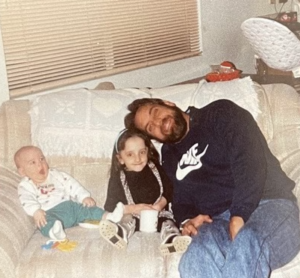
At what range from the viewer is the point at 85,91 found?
108 inches

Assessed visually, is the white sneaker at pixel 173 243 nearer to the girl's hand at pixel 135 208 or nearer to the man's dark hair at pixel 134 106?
the girl's hand at pixel 135 208

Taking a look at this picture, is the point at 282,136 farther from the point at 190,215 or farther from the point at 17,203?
the point at 17,203

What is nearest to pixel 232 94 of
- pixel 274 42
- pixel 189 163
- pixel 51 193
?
pixel 274 42

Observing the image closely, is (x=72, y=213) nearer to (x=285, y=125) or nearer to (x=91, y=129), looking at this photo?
(x=91, y=129)

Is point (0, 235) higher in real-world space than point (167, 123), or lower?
lower

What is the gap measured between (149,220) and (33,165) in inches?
23.5

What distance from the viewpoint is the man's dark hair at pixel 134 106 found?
8.13 ft

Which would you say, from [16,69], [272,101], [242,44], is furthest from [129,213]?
[242,44]

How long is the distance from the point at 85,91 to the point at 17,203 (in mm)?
640

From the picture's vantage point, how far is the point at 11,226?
229 cm

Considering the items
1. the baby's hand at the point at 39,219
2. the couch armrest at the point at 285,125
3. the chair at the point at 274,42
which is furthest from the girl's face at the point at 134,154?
the chair at the point at 274,42

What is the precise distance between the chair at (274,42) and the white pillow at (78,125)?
2.36 feet

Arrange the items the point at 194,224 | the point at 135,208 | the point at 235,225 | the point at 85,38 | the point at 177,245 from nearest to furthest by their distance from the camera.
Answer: the point at 235,225
the point at 177,245
the point at 194,224
the point at 135,208
the point at 85,38

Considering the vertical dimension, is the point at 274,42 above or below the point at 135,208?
above
